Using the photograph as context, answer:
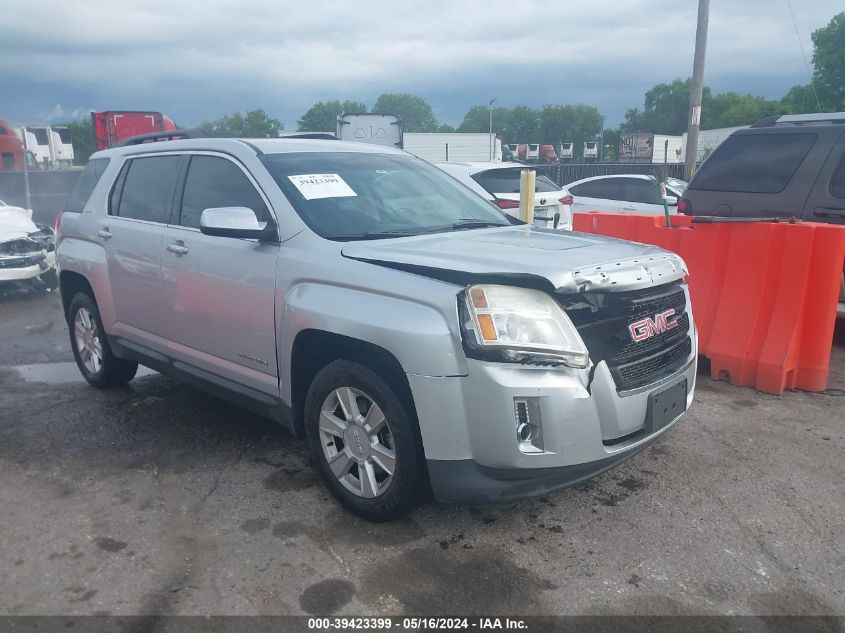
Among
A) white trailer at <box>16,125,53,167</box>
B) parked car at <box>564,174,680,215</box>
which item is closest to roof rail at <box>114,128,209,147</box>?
parked car at <box>564,174,680,215</box>

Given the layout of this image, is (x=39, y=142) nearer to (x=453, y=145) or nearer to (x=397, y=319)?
(x=453, y=145)

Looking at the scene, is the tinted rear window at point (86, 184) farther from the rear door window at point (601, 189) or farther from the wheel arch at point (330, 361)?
the rear door window at point (601, 189)

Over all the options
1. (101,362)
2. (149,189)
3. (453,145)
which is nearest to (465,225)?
(149,189)

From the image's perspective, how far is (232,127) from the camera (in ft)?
339

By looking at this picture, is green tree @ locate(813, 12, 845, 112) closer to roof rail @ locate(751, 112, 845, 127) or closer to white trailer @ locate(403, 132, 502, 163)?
white trailer @ locate(403, 132, 502, 163)

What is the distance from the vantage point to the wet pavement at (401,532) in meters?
2.94

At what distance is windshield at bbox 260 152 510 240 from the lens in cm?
387

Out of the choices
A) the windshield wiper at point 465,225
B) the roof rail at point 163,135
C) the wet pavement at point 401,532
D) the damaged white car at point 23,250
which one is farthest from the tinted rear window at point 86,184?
the damaged white car at point 23,250

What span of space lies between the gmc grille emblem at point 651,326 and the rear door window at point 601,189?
1008cm

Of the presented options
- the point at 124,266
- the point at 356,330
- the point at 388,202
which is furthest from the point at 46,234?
the point at 356,330

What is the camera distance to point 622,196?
13.2 meters

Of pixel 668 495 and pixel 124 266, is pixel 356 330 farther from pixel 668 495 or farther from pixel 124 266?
pixel 124 266

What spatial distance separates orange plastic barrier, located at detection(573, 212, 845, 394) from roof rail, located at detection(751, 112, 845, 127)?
1.70 metres

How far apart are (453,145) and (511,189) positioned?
4258cm
